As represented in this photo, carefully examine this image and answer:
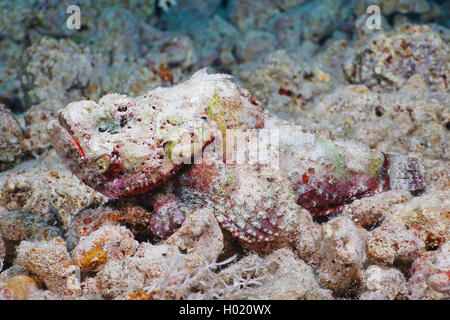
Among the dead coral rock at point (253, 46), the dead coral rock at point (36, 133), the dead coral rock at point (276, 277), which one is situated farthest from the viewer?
the dead coral rock at point (253, 46)

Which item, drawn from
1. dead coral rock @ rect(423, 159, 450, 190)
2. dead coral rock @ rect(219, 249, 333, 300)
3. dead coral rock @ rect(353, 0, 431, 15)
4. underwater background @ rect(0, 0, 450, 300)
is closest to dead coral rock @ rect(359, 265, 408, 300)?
underwater background @ rect(0, 0, 450, 300)

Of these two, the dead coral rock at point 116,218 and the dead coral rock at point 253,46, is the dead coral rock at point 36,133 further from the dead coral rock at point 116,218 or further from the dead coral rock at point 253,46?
the dead coral rock at point 253,46

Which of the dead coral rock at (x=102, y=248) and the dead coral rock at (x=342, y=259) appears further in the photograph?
the dead coral rock at (x=102, y=248)

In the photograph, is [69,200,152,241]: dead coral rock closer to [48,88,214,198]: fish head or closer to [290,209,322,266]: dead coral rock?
[48,88,214,198]: fish head

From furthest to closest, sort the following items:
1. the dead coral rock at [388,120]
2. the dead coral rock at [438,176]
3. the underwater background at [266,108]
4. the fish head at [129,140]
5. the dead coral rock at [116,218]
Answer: the dead coral rock at [388,120] < the dead coral rock at [438,176] < the dead coral rock at [116,218] < the fish head at [129,140] < the underwater background at [266,108]

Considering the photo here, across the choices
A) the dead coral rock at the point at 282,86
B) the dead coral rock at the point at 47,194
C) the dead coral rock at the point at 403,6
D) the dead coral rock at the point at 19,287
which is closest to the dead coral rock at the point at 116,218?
the dead coral rock at the point at 19,287

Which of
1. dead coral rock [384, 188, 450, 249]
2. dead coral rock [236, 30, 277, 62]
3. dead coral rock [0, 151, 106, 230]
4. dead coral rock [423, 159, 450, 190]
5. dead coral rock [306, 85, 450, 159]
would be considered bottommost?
dead coral rock [0, 151, 106, 230]

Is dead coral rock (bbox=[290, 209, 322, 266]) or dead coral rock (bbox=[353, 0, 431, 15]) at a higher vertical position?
dead coral rock (bbox=[353, 0, 431, 15])
